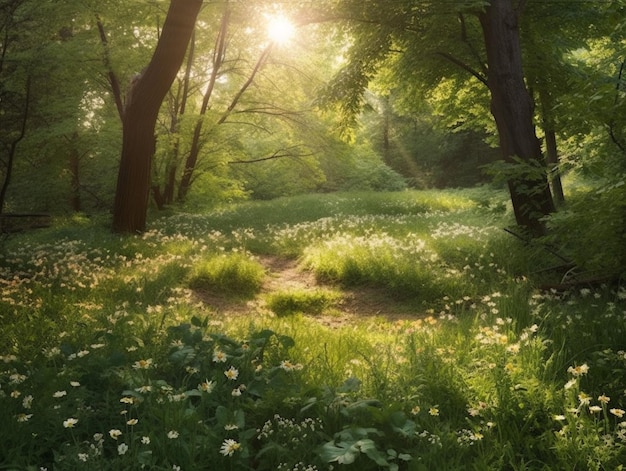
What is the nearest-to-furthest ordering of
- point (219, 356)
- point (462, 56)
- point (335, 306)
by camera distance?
point (219, 356) → point (335, 306) → point (462, 56)

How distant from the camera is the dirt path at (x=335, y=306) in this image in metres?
6.98

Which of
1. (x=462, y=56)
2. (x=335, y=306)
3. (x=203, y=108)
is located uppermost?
(x=203, y=108)

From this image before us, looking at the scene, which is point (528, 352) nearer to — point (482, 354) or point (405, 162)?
point (482, 354)

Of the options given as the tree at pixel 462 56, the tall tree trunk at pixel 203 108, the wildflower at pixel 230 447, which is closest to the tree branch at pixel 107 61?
the tall tree trunk at pixel 203 108

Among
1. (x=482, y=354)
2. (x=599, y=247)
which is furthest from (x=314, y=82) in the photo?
(x=482, y=354)

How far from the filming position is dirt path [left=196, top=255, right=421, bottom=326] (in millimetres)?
6980

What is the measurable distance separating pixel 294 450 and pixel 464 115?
466 inches

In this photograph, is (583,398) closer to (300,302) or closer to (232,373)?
(232,373)

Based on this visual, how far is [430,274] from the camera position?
25.6 feet

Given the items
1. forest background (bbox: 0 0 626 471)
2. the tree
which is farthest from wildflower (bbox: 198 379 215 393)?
the tree

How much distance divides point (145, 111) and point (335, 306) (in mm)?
6240

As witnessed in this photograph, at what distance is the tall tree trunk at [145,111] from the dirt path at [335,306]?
13.0 feet

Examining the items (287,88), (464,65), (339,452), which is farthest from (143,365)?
(287,88)

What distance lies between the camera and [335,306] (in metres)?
7.57
